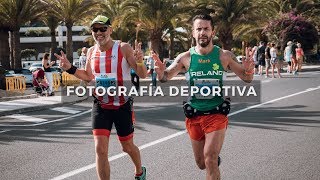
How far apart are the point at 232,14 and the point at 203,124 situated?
30.7 m

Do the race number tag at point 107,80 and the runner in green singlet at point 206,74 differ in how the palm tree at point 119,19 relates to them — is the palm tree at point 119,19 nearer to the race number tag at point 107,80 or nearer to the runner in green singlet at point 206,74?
the race number tag at point 107,80

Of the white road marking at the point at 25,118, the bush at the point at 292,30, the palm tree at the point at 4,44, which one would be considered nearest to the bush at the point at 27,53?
the palm tree at the point at 4,44

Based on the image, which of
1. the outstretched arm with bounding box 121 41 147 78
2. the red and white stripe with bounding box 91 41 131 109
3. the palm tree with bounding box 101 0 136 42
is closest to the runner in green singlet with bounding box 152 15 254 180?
the outstretched arm with bounding box 121 41 147 78

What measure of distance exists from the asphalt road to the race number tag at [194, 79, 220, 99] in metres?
1.23

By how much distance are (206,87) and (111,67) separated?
1.18 meters

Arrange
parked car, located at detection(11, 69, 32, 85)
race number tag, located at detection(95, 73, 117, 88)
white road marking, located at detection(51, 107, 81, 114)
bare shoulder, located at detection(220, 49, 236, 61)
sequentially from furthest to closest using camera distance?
parked car, located at detection(11, 69, 32, 85) < white road marking, located at detection(51, 107, 81, 114) < race number tag, located at detection(95, 73, 117, 88) < bare shoulder, located at detection(220, 49, 236, 61)

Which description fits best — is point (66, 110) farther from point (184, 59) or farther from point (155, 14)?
point (155, 14)

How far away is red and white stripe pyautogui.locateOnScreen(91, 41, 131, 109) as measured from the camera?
5207 millimetres

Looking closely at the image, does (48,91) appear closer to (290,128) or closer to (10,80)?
(10,80)

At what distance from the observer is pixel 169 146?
7590mm

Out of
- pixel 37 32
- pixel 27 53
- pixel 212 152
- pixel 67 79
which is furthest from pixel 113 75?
pixel 37 32

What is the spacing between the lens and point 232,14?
113 feet

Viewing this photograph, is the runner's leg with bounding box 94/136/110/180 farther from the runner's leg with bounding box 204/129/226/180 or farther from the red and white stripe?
the runner's leg with bounding box 204/129/226/180

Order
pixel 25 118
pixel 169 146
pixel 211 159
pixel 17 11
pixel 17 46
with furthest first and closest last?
1. pixel 17 46
2. pixel 17 11
3. pixel 25 118
4. pixel 169 146
5. pixel 211 159
